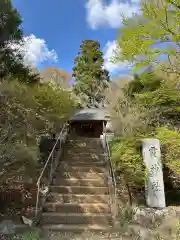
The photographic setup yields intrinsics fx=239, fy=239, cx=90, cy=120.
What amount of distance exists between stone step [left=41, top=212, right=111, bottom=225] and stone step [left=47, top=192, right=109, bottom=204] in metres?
0.68

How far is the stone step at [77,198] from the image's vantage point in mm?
8062

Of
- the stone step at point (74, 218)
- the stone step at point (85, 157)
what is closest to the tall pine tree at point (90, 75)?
the stone step at point (85, 157)

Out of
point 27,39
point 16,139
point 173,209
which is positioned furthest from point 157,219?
point 27,39

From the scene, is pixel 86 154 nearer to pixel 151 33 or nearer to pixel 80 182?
pixel 80 182

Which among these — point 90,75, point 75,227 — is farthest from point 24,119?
point 90,75

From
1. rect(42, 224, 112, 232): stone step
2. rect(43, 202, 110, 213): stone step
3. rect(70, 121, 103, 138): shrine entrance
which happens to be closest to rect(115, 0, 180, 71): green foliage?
rect(43, 202, 110, 213): stone step

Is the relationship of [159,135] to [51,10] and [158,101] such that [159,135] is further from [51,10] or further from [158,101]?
[51,10]

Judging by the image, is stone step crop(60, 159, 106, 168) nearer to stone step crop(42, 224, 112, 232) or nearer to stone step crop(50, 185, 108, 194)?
stone step crop(50, 185, 108, 194)

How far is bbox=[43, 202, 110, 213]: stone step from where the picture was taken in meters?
7.61

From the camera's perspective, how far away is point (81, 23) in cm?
1650

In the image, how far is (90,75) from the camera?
95.1 ft

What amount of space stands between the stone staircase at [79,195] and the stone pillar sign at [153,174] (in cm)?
147

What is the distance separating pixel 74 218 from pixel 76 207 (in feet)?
1.86

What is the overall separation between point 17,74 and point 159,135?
6860mm
